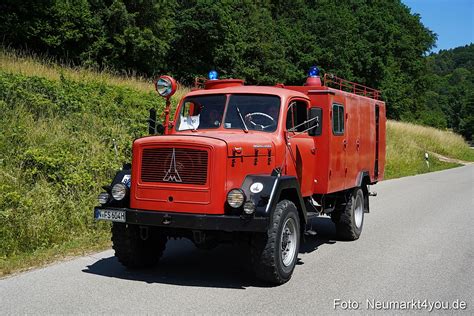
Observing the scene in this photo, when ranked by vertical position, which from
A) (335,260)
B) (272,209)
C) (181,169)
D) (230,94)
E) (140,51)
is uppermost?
(140,51)

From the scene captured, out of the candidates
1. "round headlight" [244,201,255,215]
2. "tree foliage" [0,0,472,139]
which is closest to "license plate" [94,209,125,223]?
"round headlight" [244,201,255,215]

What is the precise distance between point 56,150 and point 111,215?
4.35 metres

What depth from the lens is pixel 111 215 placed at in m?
6.28

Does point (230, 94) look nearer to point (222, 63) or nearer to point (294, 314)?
point (294, 314)

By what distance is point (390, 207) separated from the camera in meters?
13.6

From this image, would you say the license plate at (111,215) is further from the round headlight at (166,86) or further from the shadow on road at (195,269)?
the round headlight at (166,86)

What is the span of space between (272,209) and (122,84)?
11774 mm

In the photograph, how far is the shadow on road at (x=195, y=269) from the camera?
20.7ft

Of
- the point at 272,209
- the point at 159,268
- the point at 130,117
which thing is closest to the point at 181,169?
the point at 272,209

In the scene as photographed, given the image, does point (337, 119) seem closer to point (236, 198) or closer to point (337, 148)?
point (337, 148)

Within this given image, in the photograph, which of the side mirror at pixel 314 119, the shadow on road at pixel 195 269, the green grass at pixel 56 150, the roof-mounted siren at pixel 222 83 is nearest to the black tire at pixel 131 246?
the shadow on road at pixel 195 269

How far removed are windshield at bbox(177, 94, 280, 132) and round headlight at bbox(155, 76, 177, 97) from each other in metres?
0.40

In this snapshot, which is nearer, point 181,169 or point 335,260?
point 181,169

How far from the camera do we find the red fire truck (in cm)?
594
